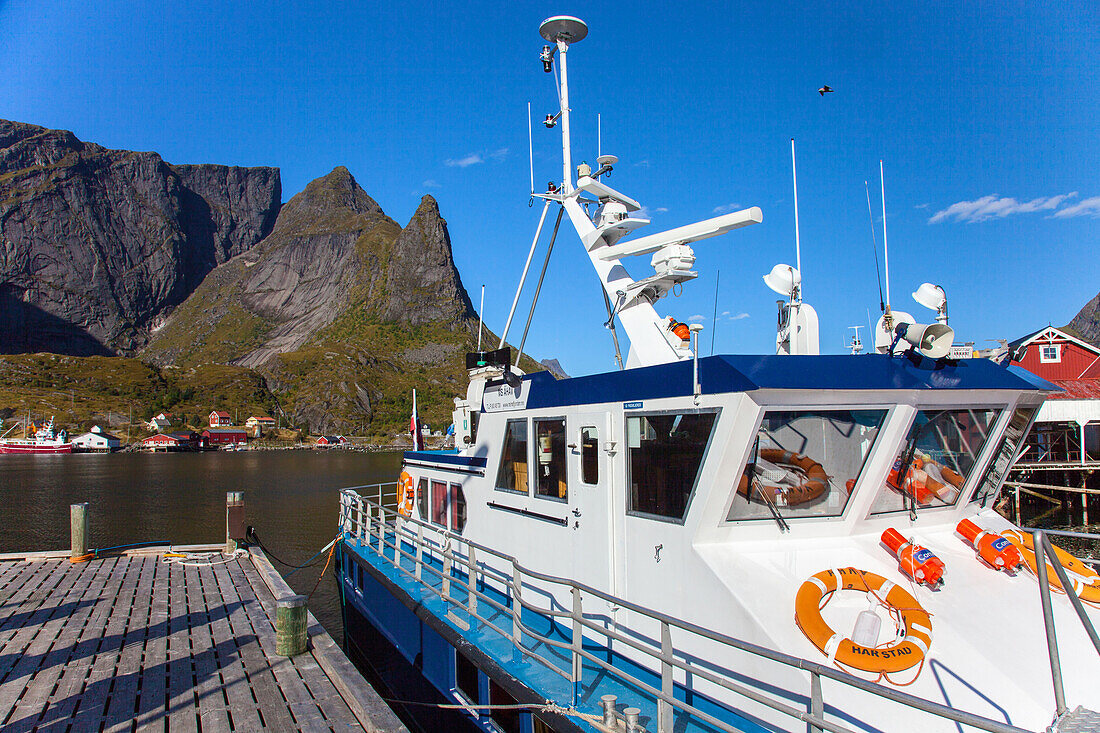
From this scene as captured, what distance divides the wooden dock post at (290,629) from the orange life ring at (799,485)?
205 inches

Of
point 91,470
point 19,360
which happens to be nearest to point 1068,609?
point 91,470

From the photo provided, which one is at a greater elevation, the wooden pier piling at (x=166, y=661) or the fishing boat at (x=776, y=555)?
the fishing boat at (x=776, y=555)

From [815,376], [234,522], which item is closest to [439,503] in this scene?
[234,522]

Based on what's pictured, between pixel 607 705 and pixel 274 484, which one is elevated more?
pixel 607 705

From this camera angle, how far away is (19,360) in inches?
5778

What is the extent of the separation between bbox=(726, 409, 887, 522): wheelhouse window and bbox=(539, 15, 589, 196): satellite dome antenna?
17.6 ft

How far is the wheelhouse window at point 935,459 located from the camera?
5.55m

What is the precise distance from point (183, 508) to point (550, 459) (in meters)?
36.4

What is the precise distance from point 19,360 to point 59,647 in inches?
7126

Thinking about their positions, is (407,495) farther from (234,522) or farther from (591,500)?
(591,500)

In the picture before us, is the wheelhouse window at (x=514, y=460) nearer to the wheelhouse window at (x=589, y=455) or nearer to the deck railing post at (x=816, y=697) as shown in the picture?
the wheelhouse window at (x=589, y=455)

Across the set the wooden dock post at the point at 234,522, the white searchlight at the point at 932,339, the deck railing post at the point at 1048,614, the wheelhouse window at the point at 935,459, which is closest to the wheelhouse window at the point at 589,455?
the wheelhouse window at the point at 935,459

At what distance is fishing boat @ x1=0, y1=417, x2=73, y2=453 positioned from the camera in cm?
10619

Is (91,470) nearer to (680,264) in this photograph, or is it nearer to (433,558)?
(433,558)
